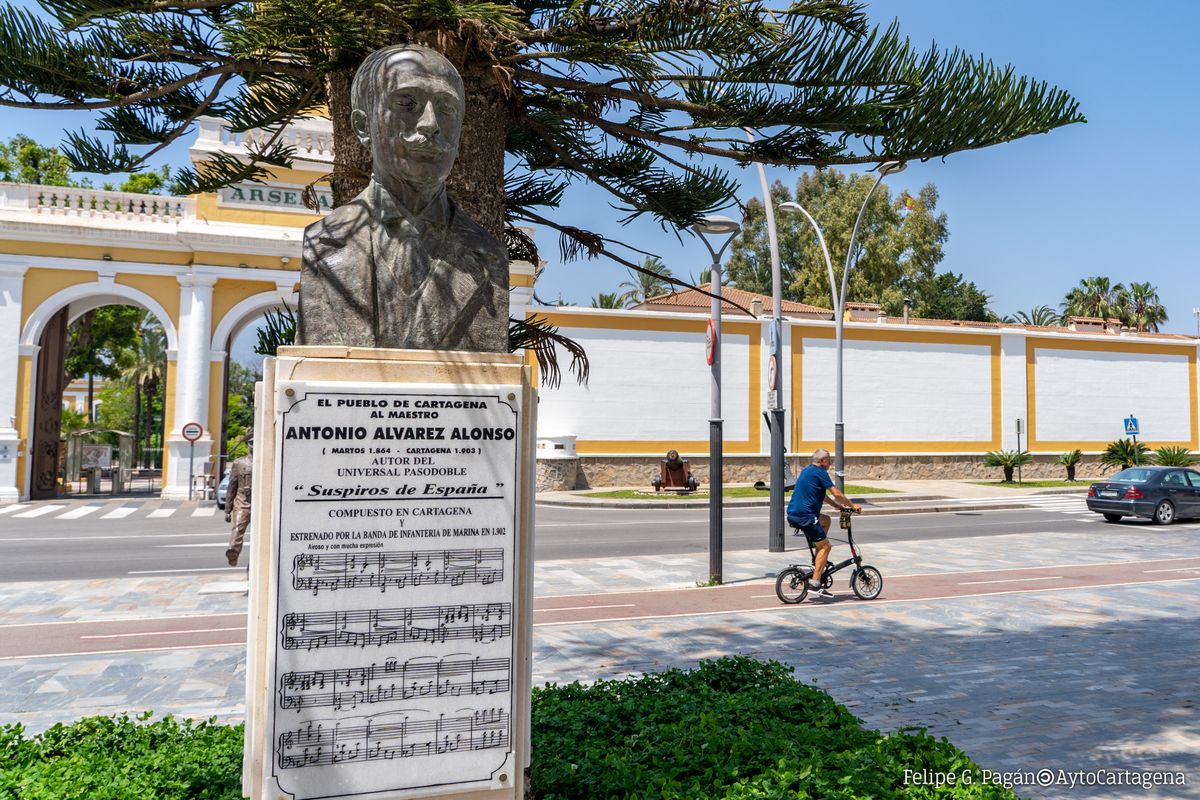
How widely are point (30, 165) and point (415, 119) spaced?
38.3m

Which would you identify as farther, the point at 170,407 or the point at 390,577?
the point at 170,407

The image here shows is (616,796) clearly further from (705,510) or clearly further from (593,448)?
(593,448)

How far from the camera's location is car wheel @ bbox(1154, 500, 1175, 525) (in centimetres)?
1945

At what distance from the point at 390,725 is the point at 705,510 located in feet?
68.1

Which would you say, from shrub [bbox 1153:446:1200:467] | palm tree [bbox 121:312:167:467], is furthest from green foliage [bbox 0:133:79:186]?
shrub [bbox 1153:446:1200:467]

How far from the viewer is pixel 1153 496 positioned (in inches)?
765

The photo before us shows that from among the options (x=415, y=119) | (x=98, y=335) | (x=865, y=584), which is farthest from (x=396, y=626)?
→ (x=98, y=335)

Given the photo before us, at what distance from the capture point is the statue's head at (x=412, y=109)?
9.25 ft

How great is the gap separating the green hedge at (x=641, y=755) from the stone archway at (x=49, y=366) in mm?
24317

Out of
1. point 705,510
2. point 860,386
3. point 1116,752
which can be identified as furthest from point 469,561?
point 860,386

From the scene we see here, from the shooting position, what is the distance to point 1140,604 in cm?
977

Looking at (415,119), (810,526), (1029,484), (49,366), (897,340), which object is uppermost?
(897,340)

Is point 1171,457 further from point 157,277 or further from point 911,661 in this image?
point 157,277

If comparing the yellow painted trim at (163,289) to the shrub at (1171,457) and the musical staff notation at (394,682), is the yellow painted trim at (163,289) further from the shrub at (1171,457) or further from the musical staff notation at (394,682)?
the shrub at (1171,457)
